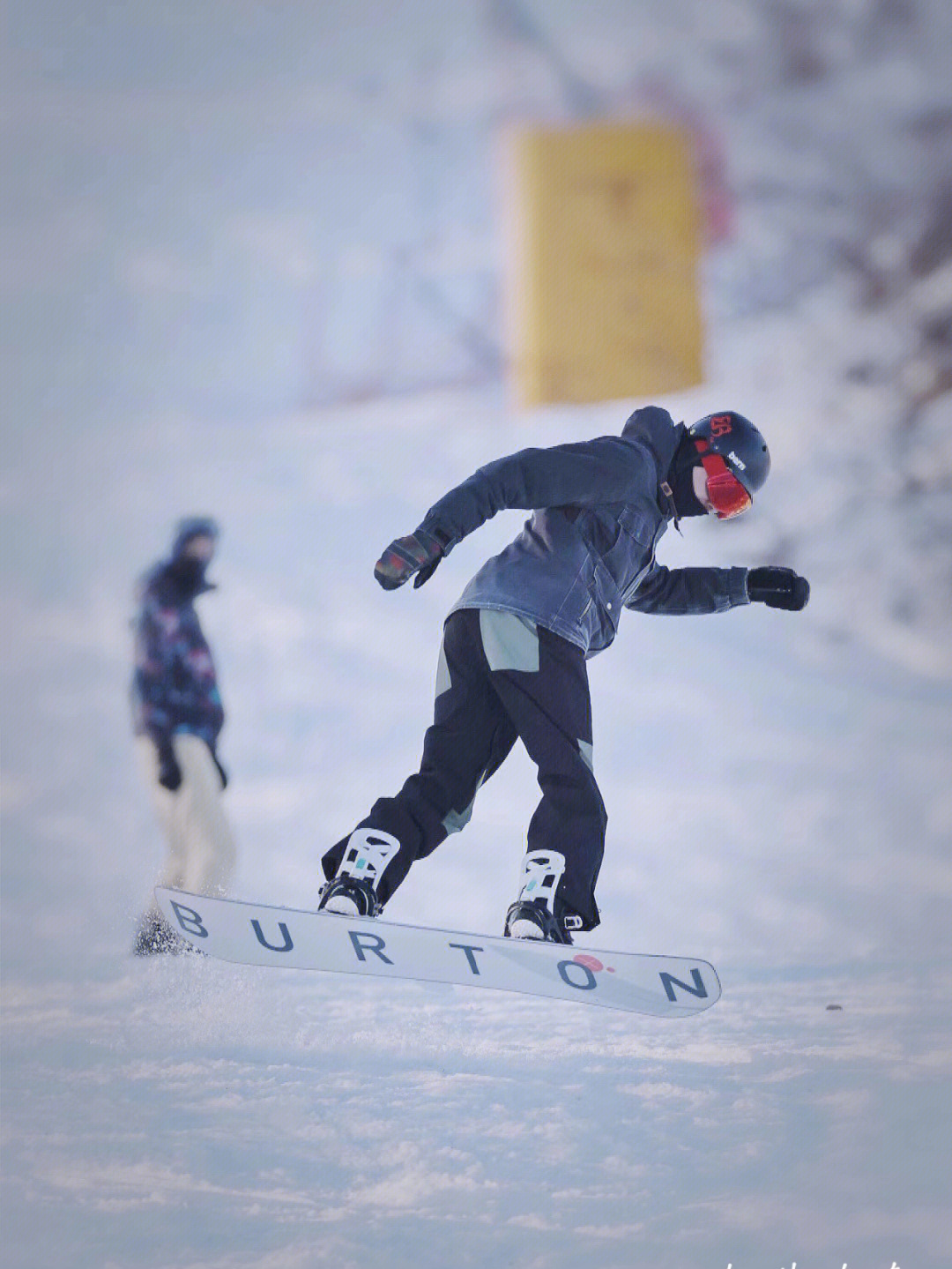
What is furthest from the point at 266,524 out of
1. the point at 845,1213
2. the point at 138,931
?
the point at 845,1213

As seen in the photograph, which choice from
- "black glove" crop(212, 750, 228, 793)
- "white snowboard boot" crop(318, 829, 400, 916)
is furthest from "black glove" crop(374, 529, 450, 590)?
"black glove" crop(212, 750, 228, 793)

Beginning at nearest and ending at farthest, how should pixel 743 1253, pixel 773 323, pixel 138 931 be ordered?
pixel 743 1253, pixel 138 931, pixel 773 323

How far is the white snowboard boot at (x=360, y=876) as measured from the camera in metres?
2.45

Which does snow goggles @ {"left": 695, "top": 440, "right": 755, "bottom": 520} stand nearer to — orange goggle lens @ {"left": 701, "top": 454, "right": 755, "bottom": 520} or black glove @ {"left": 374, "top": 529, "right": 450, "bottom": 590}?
orange goggle lens @ {"left": 701, "top": 454, "right": 755, "bottom": 520}

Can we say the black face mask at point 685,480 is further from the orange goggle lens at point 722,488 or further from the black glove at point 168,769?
the black glove at point 168,769

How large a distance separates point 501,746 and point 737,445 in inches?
26.0

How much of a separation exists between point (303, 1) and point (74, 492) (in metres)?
1.37

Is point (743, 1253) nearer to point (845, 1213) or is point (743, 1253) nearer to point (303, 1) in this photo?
point (845, 1213)

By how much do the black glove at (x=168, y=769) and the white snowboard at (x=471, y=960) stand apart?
118 centimetres

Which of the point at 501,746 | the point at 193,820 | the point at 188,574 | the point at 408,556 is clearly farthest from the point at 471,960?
the point at 188,574

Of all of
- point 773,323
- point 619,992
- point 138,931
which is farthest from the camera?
point 773,323

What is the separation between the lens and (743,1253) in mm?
3092

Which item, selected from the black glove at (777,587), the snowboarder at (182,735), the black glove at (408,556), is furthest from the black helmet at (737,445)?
the snowboarder at (182,735)

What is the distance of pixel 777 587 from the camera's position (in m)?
2.81
